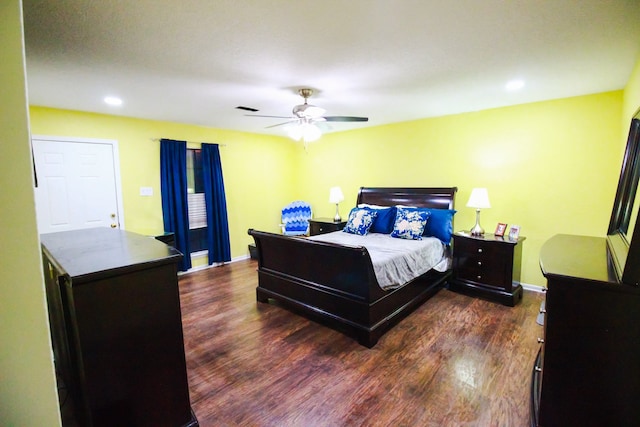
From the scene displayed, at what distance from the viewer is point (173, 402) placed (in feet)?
5.38

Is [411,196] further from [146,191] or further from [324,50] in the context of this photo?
[146,191]

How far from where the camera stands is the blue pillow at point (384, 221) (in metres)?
4.32

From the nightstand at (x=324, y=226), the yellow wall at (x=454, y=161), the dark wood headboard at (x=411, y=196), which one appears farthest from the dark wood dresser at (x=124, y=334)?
the dark wood headboard at (x=411, y=196)

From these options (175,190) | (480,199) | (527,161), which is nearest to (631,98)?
(527,161)

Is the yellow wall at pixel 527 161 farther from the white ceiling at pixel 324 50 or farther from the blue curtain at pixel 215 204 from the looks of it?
the blue curtain at pixel 215 204

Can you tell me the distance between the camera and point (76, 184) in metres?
3.82

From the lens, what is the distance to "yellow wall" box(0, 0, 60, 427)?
32.6 inches

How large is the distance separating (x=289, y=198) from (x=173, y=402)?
200 inches

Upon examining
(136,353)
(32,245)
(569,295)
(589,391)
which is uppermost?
(32,245)

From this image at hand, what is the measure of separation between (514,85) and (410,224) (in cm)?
193

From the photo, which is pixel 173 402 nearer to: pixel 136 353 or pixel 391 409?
pixel 136 353

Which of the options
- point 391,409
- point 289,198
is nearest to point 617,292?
point 391,409

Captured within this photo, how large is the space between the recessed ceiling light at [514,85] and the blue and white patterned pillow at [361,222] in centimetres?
223

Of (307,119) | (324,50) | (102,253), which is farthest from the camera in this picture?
(307,119)
